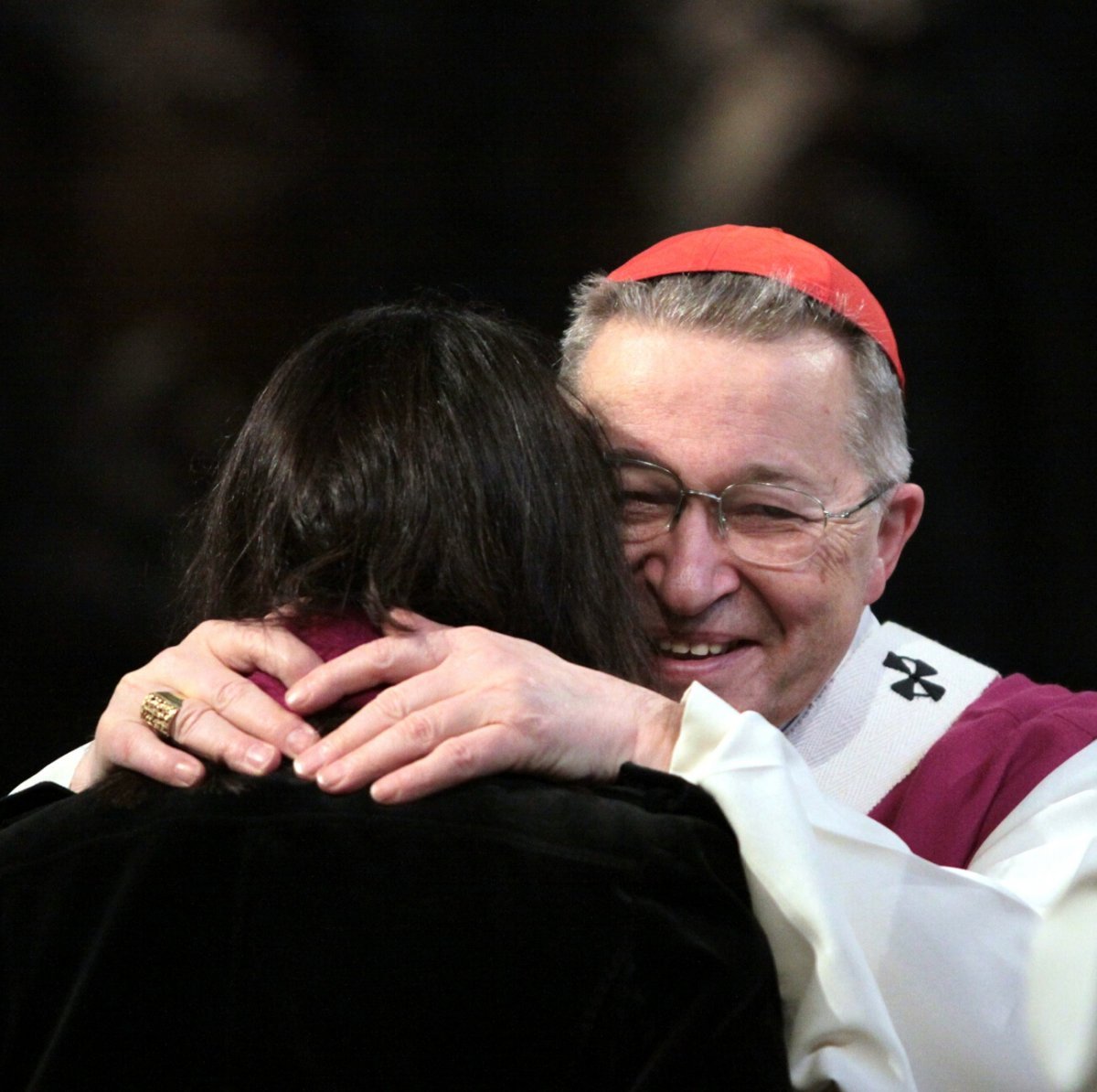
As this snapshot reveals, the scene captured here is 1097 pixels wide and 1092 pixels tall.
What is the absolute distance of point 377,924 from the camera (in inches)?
56.1

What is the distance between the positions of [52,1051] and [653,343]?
1532 mm

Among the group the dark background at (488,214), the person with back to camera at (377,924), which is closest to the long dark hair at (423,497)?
the person with back to camera at (377,924)

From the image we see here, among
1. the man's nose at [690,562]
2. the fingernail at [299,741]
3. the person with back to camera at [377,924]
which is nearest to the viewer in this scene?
the person with back to camera at [377,924]

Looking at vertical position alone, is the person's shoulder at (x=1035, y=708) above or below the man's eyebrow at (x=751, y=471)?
below

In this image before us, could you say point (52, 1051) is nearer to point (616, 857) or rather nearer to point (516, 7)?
point (616, 857)

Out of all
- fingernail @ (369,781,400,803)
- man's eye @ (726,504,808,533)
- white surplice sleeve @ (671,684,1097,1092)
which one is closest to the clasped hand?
fingernail @ (369,781,400,803)

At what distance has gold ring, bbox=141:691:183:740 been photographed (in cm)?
162

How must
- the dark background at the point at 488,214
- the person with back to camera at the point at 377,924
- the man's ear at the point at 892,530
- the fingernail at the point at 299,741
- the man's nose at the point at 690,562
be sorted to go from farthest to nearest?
1. the dark background at the point at 488,214
2. the man's ear at the point at 892,530
3. the man's nose at the point at 690,562
4. the fingernail at the point at 299,741
5. the person with back to camera at the point at 377,924

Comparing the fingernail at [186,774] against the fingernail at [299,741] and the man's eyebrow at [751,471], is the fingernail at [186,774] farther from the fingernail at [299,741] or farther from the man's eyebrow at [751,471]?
the man's eyebrow at [751,471]

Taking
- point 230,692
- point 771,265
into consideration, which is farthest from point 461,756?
point 771,265

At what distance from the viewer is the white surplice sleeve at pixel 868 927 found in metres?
1.58

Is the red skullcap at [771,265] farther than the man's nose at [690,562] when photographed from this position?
Yes

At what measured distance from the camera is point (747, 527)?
97.7 inches

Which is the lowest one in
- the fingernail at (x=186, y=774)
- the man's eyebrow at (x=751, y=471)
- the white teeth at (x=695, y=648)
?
the white teeth at (x=695, y=648)
